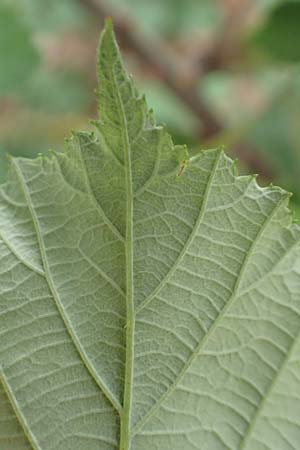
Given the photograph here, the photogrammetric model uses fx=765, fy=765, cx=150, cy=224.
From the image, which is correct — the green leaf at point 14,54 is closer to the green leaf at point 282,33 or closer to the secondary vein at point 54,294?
the green leaf at point 282,33

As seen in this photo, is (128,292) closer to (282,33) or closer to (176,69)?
(282,33)

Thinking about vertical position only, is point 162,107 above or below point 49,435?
above

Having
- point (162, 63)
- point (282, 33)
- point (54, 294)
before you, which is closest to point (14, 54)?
point (162, 63)

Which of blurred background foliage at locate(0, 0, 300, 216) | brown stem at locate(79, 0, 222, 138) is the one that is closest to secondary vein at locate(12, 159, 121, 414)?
blurred background foliage at locate(0, 0, 300, 216)

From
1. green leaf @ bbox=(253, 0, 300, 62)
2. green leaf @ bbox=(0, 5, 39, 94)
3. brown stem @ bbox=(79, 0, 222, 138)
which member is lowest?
green leaf @ bbox=(0, 5, 39, 94)

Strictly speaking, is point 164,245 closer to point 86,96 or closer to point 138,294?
point 138,294

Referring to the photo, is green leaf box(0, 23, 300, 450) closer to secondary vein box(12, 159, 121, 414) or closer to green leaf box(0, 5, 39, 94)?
secondary vein box(12, 159, 121, 414)

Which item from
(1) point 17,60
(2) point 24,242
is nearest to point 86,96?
(1) point 17,60
